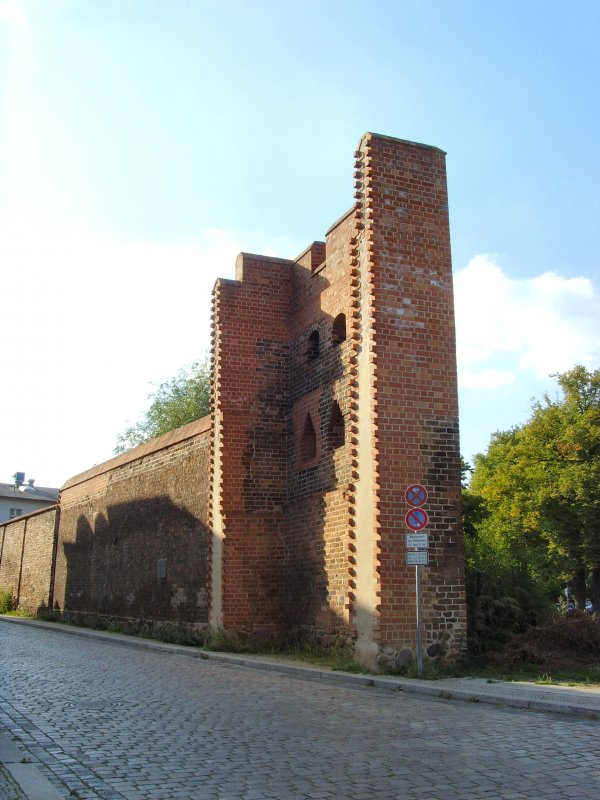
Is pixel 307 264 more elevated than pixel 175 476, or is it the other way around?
pixel 307 264

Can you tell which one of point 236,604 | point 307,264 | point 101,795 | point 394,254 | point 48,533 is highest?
point 307,264

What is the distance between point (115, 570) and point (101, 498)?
10.5 feet

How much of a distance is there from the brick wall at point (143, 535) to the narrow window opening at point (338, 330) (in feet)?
14.1

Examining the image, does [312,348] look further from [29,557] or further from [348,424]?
[29,557]

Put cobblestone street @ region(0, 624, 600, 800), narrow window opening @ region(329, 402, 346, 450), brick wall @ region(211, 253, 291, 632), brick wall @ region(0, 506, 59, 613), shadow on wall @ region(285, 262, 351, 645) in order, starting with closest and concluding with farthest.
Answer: cobblestone street @ region(0, 624, 600, 800)
shadow on wall @ region(285, 262, 351, 645)
narrow window opening @ region(329, 402, 346, 450)
brick wall @ region(211, 253, 291, 632)
brick wall @ region(0, 506, 59, 613)

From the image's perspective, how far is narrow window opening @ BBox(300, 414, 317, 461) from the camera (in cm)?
1722

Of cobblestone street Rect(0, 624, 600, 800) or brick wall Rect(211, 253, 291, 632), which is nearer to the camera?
cobblestone street Rect(0, 624, 600, 800)

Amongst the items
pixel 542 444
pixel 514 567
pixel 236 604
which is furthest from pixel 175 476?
pixel 542 444

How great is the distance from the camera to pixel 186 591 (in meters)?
19.1

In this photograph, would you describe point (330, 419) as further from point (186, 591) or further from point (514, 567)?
point (186, 591)

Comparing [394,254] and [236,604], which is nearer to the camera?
[394,254]

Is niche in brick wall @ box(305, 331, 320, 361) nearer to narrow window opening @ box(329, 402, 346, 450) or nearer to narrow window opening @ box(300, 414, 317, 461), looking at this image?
narrow window opening @ box(300, 414, 317, 461)

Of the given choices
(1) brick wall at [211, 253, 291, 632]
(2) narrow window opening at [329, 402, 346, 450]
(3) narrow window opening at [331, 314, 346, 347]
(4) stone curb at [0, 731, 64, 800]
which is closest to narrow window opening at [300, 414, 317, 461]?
(1) brick wall at [211, 253, 291, 632]

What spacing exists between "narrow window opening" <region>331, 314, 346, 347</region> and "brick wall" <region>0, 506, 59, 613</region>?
743 inches
